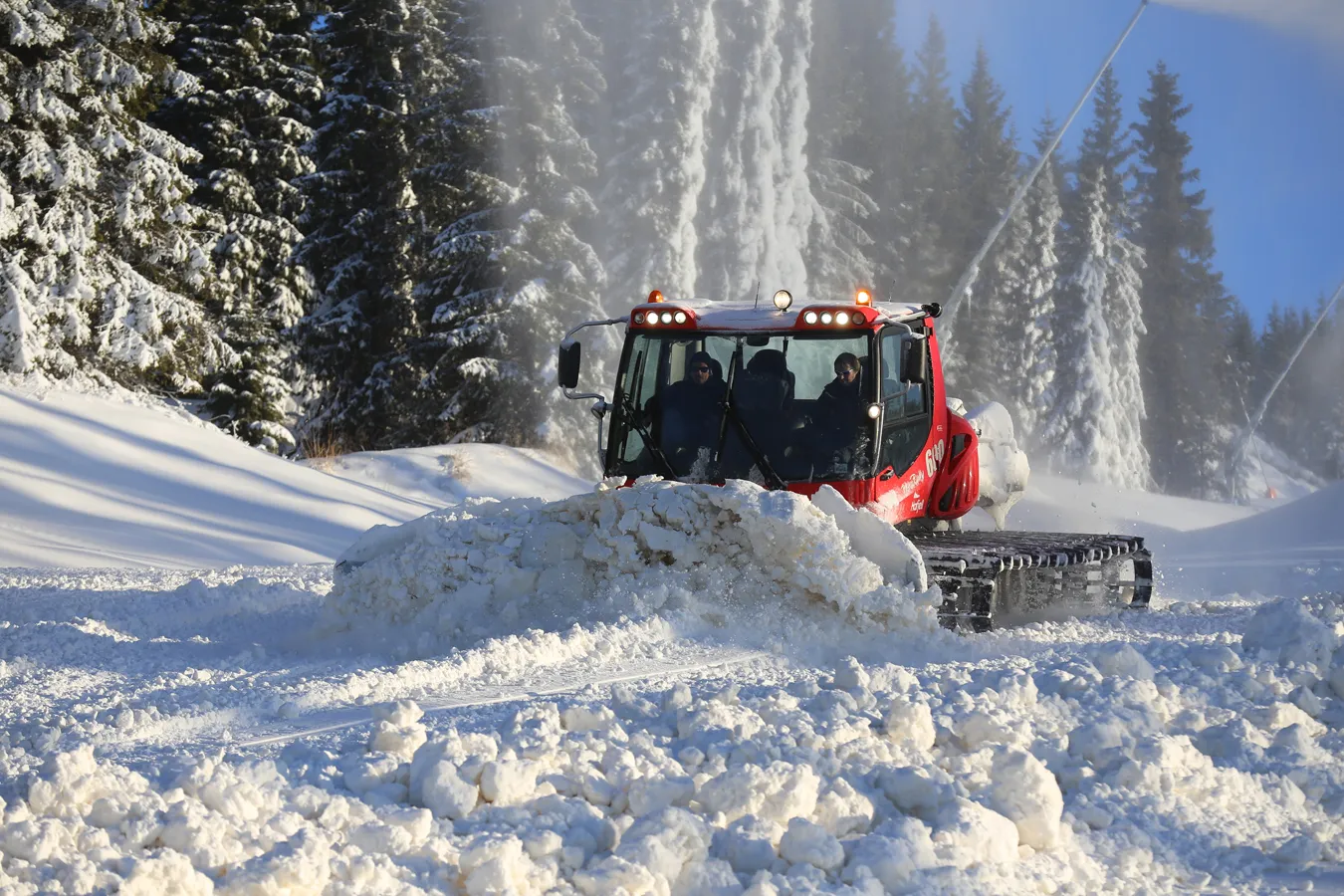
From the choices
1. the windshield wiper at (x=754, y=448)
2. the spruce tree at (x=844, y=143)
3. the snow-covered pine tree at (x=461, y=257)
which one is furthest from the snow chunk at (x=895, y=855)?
the spruce tree at (x=844, y=143)

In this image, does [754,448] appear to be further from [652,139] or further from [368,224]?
[652,139]

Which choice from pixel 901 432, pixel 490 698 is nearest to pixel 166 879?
pixel 490 698

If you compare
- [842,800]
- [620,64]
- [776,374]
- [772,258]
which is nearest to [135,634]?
[776,374]

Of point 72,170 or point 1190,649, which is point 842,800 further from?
point 72,170

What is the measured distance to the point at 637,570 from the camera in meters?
8.16

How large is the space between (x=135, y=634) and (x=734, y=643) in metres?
3.63

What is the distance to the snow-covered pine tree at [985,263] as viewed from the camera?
44.7 meters

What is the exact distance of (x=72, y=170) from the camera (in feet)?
60.1

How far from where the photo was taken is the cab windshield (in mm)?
9094

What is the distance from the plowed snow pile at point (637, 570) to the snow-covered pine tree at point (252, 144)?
1630 centimetres

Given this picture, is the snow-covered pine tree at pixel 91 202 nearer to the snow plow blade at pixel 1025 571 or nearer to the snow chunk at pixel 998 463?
the snow chunk at pixel 998 463

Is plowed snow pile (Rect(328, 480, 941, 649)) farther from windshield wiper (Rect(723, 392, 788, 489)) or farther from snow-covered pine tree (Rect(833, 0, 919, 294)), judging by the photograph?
snow-covered pine tree (Rect(833, 0, 919, 294))

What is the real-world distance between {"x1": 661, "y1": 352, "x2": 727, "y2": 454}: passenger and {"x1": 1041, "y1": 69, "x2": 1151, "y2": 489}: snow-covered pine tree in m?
37.3

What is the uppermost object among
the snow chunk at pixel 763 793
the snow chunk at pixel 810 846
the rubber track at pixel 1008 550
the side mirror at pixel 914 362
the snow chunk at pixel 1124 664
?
the side mirror at pixel 914 362
